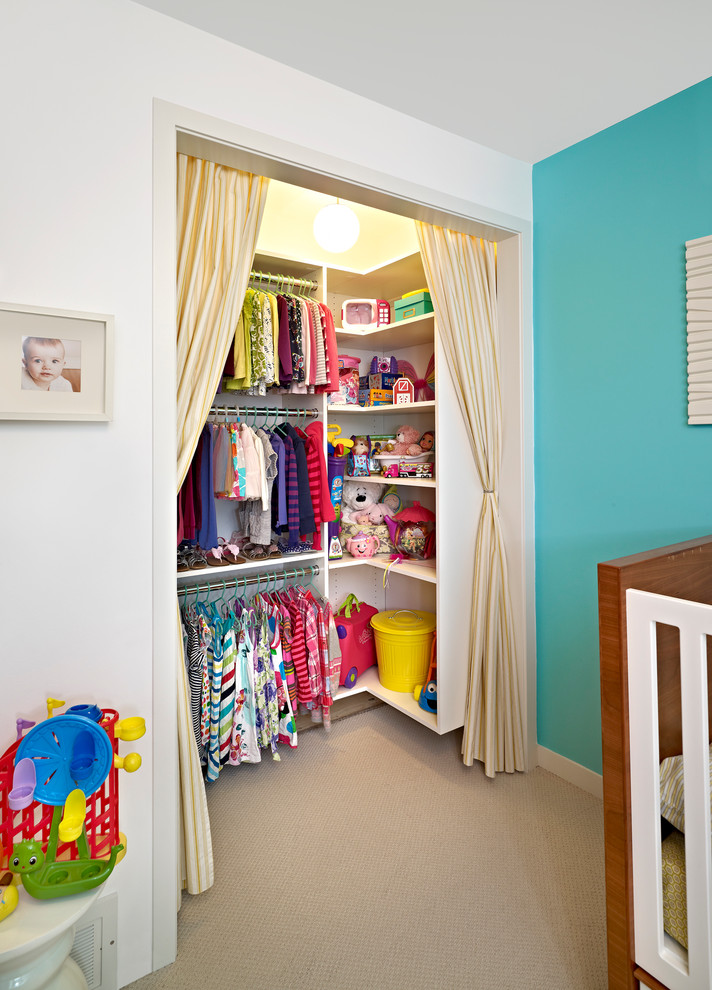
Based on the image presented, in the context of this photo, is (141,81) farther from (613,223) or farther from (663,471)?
(663,471)

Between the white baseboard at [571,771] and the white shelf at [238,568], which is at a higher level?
the white shelf at [238,568]

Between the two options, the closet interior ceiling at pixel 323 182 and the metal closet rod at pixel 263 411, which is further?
the metal closet rod at pixel 263 411

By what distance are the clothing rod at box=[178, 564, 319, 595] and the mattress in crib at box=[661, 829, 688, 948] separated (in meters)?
1.82

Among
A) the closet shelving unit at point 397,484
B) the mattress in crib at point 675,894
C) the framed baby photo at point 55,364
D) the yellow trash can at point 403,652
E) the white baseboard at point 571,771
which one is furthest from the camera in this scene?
the yellow trash can at point 403,652

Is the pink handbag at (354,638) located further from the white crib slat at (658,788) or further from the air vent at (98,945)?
the white crib slat at (658,788)

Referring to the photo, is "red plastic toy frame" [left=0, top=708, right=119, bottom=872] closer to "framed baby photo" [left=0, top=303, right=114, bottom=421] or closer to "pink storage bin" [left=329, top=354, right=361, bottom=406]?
"framed baby photo" [left=0, top=303, right=114, bottom=421]

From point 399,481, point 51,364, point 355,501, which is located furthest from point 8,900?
point 355,501

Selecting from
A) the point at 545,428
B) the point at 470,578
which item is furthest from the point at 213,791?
the point at 545,428

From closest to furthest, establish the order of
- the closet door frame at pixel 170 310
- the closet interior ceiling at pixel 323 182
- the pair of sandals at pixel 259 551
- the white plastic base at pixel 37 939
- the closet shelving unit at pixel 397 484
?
the white plastic base at pixel 37 939, the closet door frame at pixel 170 310, the closet interior ceiling at pixel 323 182, the closet shelving unit at pixel 397 484, the pair of sandals at pixel 259 551

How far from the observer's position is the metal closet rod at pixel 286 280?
2555 millimetres

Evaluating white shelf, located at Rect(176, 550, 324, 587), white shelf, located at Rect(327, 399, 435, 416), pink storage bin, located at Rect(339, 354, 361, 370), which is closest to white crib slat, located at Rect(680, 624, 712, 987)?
white shelf, located at Rect(327, 399, 435, 416)

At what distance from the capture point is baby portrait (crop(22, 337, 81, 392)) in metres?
1.29

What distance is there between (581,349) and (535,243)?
0.56 metres

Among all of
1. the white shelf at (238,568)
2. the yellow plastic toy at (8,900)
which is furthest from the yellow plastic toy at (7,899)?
the white shelf at (238,568)
